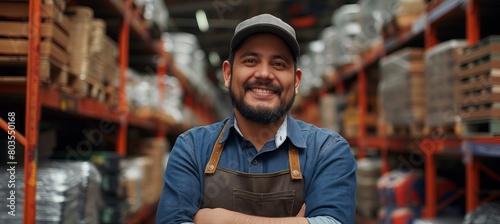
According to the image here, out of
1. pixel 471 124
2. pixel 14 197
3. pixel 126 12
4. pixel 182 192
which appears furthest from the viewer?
pixel 126 12

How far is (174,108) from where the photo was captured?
7730 millimetres

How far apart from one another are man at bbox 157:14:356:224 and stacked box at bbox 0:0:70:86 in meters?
1.00

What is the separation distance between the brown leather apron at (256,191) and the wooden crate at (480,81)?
1627 millimetres

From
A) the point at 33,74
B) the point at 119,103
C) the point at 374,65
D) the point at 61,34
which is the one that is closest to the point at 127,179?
the point at 119,103

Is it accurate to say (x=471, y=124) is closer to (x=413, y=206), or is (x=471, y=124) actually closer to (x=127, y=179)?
(x=413, y=206)

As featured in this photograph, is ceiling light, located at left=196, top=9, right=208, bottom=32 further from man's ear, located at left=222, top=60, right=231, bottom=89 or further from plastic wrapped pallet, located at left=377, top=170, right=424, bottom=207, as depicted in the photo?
man's ear, located at left=222, top=60, right=231, bottom=89

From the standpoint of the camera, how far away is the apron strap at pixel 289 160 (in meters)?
2.28

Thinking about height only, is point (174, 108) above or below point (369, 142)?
above

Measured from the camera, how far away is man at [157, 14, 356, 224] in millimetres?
2244

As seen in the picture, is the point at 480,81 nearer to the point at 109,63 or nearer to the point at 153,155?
the point at 109,63

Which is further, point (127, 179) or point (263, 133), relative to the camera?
point (127, 179)

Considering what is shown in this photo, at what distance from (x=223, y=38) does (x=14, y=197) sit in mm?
12157

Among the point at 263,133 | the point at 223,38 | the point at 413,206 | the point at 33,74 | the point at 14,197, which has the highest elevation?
the point at 223,38

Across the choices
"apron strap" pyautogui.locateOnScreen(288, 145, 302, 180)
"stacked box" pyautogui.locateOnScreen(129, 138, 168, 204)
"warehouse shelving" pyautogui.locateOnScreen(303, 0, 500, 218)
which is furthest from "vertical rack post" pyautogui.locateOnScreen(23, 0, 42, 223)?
"stacked box" pyautogui.locateOnScreen(129, 138, 168, 204)
